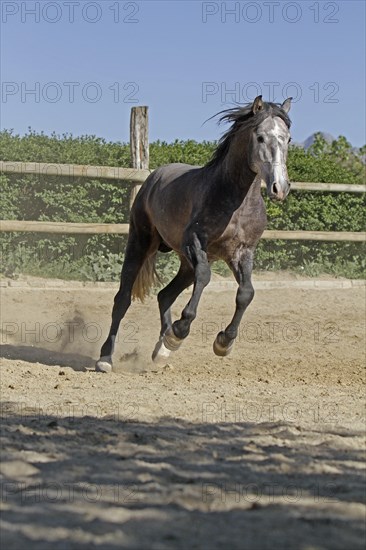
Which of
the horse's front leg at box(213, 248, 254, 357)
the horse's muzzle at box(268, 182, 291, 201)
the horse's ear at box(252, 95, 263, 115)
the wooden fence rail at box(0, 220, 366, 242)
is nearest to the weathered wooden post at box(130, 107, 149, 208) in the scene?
the wooden fence rail at box(0, 220, 366, 242)

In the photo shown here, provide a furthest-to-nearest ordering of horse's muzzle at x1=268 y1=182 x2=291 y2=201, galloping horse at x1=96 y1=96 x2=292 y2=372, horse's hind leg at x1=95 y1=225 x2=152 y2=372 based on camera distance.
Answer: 1. horse's hind leg at x1=95 y1=225 x2=152 y2=372
2. galloping horse at x1=96 y1=96 x2=292 y2=372
3. horse's muzzle at x1=268 y1=182 x2=291 y2=201

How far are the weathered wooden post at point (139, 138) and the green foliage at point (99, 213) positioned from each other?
49cm

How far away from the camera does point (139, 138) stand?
441 inches

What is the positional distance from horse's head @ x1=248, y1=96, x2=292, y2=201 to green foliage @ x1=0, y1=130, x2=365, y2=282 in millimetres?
5041

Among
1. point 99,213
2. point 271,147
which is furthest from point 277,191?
point 99,213

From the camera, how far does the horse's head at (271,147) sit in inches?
243

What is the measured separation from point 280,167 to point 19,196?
5.84m

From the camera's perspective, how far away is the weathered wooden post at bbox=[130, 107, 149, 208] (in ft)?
36.6

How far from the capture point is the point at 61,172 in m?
10.7

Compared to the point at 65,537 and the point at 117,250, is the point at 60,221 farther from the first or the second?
the point at 65,537

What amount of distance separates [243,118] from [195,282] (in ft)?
4.53

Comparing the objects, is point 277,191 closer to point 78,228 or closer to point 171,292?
point 171,292

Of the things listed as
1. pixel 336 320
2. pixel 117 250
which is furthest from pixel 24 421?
pixel 117 250

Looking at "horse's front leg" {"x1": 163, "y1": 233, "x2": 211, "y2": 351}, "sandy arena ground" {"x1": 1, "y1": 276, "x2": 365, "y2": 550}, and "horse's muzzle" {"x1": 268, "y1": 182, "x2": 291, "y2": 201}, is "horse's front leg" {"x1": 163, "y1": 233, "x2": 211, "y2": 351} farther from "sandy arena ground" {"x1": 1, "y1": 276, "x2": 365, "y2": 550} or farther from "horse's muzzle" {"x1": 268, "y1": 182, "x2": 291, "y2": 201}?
"horse's muzzle" {"x1": 268, "y1": 182, "x2": 291, "y2": 201}
